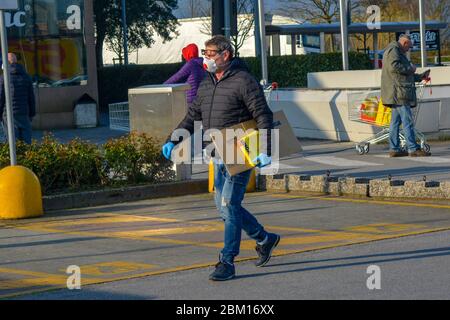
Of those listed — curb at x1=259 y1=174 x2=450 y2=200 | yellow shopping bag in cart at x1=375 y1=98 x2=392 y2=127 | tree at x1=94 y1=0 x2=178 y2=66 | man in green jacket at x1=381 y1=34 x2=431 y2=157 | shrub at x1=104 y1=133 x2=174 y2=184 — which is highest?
tree at x1=94 y1=0 x2=178 y2=66

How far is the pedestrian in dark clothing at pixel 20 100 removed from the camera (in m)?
16.6

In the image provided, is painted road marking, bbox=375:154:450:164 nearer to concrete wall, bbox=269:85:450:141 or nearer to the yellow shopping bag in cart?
the yellow shopping bag in cart

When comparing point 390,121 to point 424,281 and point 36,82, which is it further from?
point 36,82

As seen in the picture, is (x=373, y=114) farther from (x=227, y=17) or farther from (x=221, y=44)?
(x=221, y=44)

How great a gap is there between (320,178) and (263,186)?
1.00 m

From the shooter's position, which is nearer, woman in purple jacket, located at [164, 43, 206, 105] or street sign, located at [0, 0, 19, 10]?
street sign, located at [0, 0, 19, 10]

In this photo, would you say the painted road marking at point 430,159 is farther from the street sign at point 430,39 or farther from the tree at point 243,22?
the tree at point 243,22

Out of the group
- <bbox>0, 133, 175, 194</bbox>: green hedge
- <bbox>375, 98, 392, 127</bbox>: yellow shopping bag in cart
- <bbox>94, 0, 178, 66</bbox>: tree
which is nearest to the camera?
<bbox>0, 133, 175, 194</bbox>: green hedge

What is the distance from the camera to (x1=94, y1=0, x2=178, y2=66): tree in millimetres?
44166

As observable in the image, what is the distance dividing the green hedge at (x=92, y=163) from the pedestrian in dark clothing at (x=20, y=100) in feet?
8.29

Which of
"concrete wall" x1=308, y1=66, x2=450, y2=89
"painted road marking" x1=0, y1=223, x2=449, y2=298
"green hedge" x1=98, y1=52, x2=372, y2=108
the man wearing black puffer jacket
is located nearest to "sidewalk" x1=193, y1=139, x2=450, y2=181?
"painted road marking" x1=0, y1=223, x2=449, y2=298

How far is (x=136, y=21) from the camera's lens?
46.5 meters

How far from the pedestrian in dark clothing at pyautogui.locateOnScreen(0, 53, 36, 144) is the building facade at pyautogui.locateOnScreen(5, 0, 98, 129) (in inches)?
408
